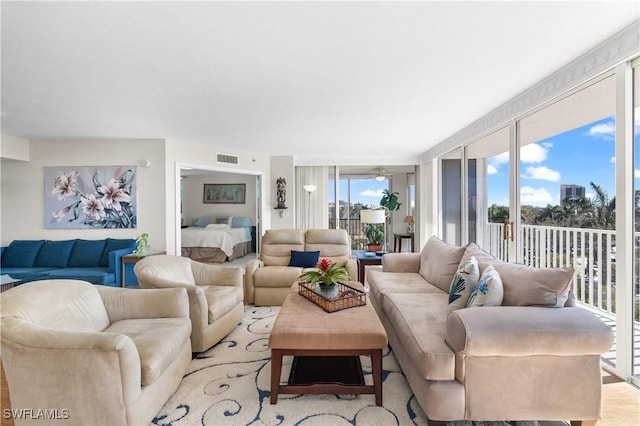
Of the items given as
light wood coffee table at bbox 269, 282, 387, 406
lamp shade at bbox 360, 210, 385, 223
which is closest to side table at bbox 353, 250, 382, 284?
lamp shade at bbox 360, 210, 385, 223

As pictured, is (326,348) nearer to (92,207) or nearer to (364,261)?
(364,261)

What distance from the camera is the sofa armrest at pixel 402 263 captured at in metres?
3.61

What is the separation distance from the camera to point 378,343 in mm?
1788

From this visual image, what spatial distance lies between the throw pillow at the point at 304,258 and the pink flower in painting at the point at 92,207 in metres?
3.24

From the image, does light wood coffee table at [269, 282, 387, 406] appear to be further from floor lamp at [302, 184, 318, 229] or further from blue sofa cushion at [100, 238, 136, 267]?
floor lamp at [302, 184, 318, 229]

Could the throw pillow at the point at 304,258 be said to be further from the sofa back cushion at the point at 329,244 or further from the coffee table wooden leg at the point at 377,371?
the coffee table wooden leg at the point at 377,371

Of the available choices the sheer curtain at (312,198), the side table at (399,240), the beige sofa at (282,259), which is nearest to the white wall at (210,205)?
the sheer curtain at (312,198)

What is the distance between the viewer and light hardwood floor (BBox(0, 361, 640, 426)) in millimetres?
1677

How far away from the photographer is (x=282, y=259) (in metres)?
4.42

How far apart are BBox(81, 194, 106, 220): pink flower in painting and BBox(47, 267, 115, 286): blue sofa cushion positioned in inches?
37.3

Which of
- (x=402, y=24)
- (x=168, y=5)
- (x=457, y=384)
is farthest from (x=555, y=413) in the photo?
(x=168, y=5)

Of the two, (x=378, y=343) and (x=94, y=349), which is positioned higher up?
(x=94, y=349)

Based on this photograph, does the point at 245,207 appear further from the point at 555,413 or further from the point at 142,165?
→ the point at 555,413

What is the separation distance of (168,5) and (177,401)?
244 centimetres
